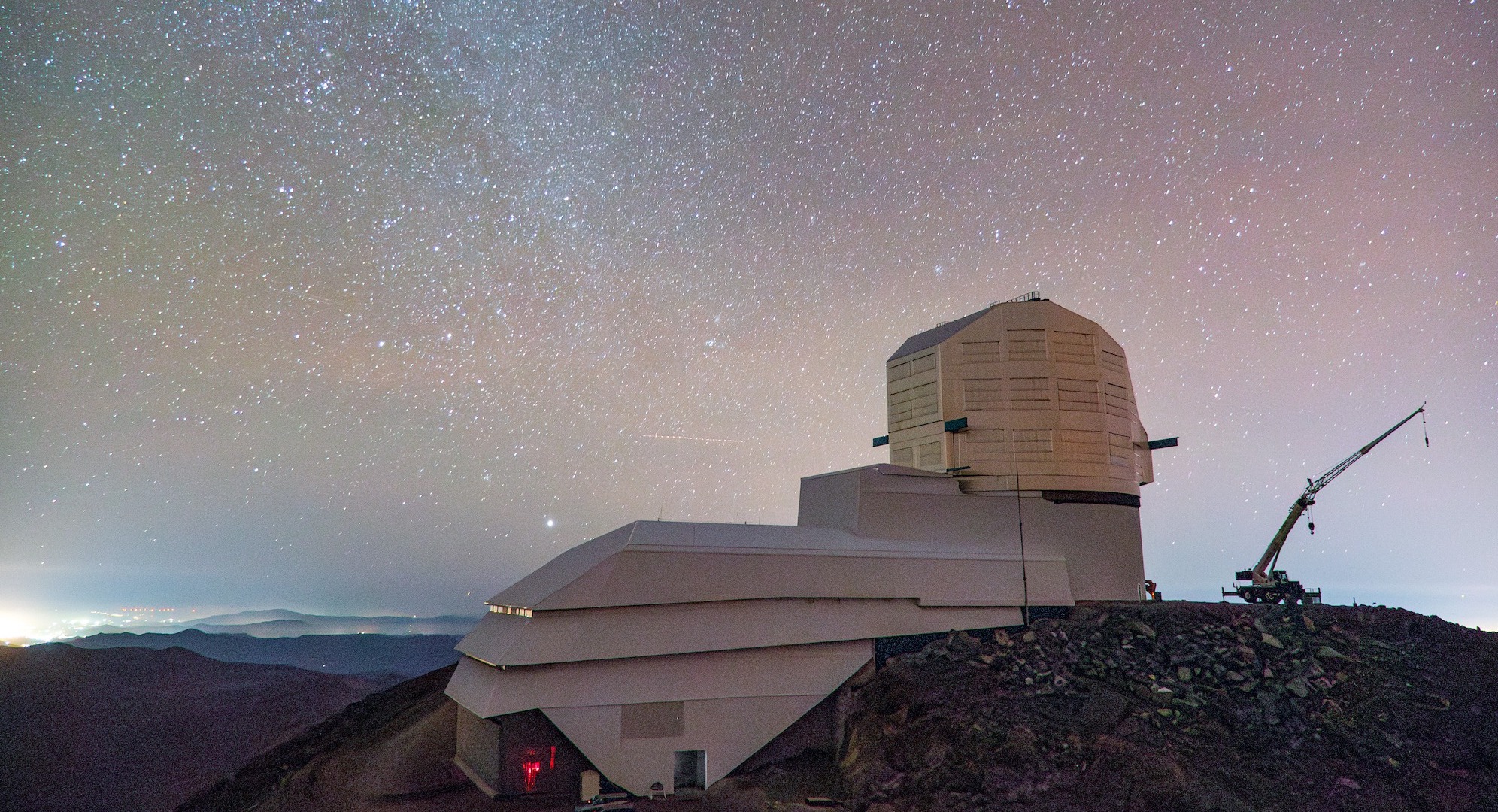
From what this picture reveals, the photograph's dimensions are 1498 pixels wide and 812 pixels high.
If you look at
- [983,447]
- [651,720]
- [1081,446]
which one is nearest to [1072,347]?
[1081,446]

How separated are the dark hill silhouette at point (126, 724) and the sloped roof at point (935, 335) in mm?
41459

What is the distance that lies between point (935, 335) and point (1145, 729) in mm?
18490

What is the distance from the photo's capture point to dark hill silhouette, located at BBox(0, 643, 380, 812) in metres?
51.1

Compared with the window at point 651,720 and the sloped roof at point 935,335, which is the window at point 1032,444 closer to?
the sloped roof at point 935,335

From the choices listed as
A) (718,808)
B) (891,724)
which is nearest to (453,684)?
(718,808)

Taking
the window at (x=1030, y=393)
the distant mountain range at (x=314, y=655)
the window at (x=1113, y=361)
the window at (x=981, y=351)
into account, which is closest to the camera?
the window at (x=1030, y=393)

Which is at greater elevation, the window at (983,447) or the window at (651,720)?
the window at (983,447)

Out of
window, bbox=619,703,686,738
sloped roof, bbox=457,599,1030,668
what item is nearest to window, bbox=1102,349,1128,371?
sloped roof, bbox=457,599,1030,668

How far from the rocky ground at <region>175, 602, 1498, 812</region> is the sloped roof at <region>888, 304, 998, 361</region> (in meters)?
12.8

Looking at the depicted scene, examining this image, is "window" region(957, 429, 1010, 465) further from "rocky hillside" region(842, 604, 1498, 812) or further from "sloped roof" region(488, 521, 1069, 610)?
"rocky hillside" region(842, 604, 1498, 812)

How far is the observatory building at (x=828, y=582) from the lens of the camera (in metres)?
23.5

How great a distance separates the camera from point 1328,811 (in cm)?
1839

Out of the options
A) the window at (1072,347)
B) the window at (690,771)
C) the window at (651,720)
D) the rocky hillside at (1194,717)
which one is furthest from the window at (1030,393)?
the window at (690,771)

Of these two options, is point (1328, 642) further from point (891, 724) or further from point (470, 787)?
point (470, 787)
